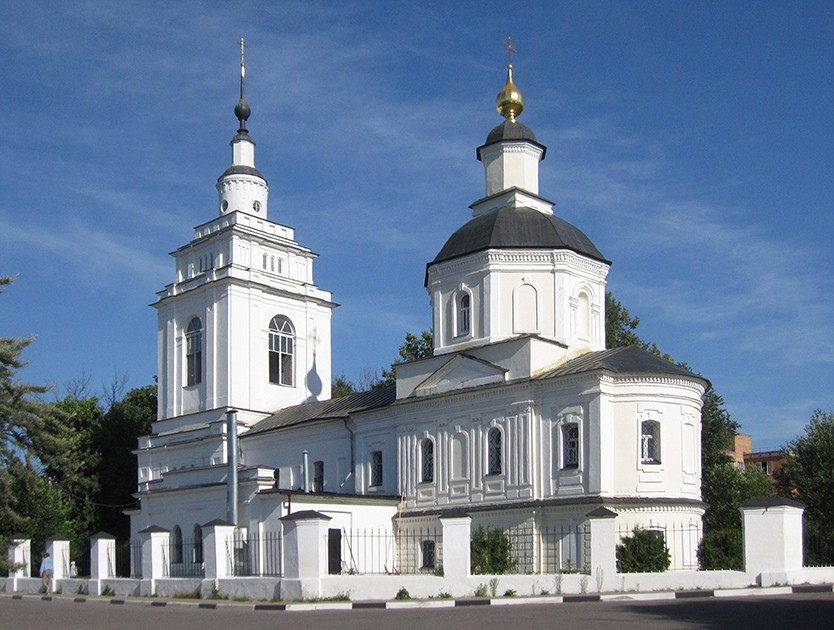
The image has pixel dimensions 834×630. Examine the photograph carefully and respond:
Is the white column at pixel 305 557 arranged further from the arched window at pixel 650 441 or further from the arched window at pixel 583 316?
the arched window at pixel 583 316

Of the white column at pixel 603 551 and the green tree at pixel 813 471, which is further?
the green tree at pixel 813 471

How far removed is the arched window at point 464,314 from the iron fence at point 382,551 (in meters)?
5.93

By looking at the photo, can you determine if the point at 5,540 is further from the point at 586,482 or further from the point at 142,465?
the point at 586,482

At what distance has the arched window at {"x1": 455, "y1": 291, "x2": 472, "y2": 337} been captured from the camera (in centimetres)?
3244

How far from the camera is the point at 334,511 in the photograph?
31.2 meters

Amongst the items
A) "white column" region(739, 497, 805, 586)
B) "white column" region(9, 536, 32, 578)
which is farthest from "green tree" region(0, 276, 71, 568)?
"white column" region(739, 497, 805, 586)

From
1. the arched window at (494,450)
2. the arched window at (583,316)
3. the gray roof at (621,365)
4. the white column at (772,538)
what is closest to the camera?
the white column at (772,538)

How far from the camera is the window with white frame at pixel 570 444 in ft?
92.8

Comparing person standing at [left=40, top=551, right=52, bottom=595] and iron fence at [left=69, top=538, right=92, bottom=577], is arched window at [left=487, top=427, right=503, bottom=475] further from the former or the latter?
iron fence at [left=69, top=538, right=92, bottom=577]

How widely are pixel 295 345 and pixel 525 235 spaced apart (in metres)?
13.4

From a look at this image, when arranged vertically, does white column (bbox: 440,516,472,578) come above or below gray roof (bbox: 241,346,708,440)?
below

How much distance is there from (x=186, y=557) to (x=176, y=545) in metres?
0.77

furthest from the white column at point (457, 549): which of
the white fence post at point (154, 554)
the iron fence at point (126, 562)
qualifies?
the iron fence at point (126, 562)

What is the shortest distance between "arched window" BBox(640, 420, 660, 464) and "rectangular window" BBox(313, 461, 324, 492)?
12.3 m
